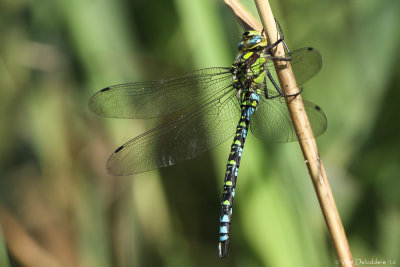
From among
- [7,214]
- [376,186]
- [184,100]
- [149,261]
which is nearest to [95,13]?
[184,100]

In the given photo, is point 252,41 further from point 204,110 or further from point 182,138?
point 182,138

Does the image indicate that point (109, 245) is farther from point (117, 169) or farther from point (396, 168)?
point (396, 168)

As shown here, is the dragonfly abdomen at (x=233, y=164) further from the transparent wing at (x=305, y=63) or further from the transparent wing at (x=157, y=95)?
the transparent wing at (x=305, y=63)

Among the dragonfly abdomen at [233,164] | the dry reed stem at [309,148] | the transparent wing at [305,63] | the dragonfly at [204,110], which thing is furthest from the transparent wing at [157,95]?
the dry reed stem at [309,148]

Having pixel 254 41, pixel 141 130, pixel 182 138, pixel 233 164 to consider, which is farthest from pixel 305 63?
pixel 141 130

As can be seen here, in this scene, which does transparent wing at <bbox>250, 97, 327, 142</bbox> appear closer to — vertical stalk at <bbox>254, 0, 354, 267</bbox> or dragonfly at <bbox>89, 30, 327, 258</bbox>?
dragonfly at <bbox>89, 30, 327, 258</bbox>

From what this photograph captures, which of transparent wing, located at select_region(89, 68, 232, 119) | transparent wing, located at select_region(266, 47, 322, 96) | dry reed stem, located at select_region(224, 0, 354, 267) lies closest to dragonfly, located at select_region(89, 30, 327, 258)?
transparent wing, located at select_region(89, 68, 232, 119)
